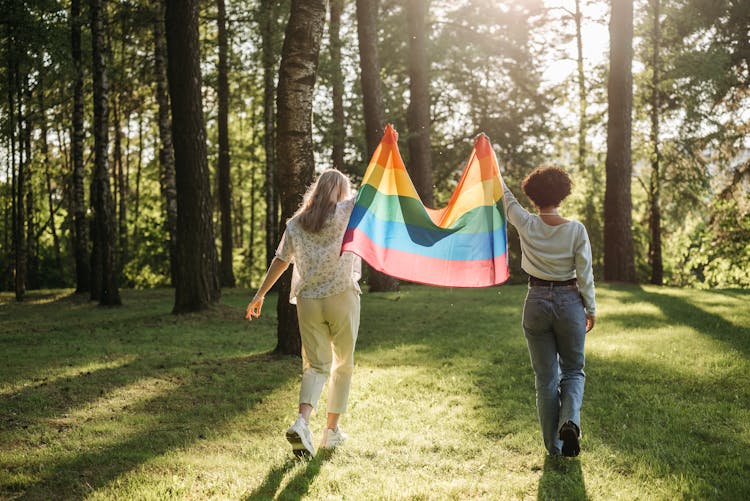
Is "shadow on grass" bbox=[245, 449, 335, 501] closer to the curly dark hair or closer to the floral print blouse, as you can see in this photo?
the floral print blouse

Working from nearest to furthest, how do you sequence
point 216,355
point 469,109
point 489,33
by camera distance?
point 216,355 → point 489,33 → point 469,109

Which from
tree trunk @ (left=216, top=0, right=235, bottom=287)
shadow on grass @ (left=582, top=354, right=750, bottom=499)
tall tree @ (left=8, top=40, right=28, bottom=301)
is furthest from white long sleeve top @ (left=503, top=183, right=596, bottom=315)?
tall tree @ (left=8, top=40, right=28, bottom=301)

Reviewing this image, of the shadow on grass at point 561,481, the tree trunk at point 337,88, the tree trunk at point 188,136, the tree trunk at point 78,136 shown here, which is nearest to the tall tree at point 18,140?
Result: the tree trunk at point 78,136

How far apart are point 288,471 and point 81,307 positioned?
15.0 m

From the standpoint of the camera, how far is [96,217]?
17.6 meters

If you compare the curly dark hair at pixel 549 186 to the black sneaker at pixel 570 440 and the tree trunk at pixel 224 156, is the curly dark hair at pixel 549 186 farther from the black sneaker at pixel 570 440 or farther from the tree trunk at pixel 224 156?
the tree trunk at pixel 224 156

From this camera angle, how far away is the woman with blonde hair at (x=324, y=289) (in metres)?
5.69

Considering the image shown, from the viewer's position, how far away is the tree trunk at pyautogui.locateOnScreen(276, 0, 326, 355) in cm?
952

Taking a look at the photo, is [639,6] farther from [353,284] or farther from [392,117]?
[353,284]

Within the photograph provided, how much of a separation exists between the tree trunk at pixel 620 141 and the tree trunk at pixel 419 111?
5279 mm

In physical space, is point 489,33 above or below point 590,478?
above

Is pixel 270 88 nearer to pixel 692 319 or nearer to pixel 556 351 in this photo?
pixel 692 319

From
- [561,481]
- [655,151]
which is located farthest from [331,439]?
[655,151]

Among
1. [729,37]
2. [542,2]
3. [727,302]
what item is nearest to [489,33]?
[542,2]
